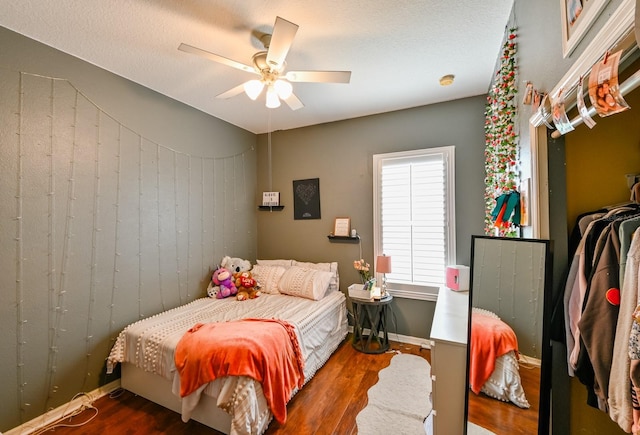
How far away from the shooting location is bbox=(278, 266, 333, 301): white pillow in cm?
299

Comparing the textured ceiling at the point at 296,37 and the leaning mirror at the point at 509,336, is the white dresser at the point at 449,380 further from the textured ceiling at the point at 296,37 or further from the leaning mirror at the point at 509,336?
the textured ceiling at the point at 296,37

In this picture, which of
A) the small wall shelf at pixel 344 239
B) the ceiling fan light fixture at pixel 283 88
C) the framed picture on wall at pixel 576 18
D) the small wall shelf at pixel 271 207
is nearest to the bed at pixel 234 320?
the small wall shelf at pixel 344 239

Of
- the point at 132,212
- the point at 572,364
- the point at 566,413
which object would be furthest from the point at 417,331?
the point at 132,212

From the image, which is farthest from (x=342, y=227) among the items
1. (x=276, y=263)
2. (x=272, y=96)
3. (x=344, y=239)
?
(x=272, y=96)

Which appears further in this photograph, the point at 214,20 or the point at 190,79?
the point at 190,79

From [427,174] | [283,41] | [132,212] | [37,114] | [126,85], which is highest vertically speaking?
[126,85]

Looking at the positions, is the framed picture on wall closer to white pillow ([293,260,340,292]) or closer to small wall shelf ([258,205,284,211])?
white pillow ([293,260,340,292])

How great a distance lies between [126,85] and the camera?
2457 mm

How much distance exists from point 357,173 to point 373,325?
1839mm

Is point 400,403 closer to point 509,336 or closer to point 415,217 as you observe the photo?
point 509,336

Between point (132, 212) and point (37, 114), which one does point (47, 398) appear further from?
point (37, 114)

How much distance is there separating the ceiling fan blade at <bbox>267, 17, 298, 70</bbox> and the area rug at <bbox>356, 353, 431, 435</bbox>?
2.59 meters

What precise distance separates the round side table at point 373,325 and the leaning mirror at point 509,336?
1371mm

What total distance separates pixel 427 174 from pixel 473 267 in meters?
1.59
